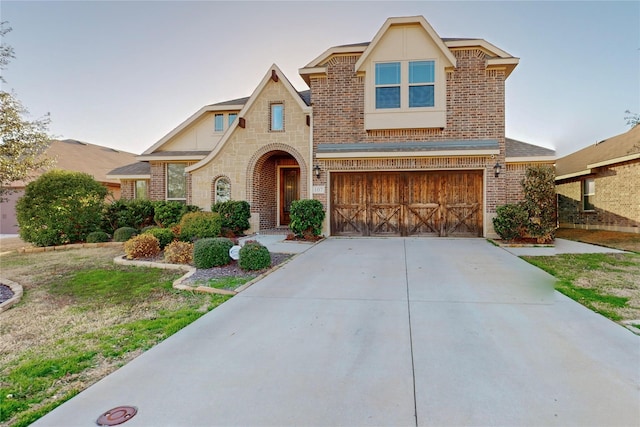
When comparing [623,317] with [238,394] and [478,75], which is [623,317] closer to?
[238,394]

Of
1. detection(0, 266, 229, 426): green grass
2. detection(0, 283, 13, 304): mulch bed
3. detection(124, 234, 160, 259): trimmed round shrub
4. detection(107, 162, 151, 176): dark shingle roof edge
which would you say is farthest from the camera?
detection(107, 162, 151, 176): dark shingle roof edge

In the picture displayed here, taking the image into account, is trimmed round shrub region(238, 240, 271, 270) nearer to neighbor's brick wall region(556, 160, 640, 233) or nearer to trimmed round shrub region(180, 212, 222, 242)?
trimmed round shrub region(180, 212, 222, 242)

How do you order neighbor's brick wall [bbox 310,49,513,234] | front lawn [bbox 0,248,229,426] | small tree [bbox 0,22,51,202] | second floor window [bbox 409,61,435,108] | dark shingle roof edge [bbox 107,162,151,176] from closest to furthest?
front lawn [bbox 0,248,229,426] → small tree [bbox 0,22,51,202] → neighbor's brick wall [bbox 310,49,513,234] → second floor window [bbox 409,61,435,108] → dark shingle roof edge [bbox 107,162,151,176]

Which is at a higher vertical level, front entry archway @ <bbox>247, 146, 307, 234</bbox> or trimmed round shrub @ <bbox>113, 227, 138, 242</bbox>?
front entry archway @ <bbox>247, 146, 307, 234</bbox>

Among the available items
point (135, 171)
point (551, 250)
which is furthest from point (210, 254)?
point (135, 171)

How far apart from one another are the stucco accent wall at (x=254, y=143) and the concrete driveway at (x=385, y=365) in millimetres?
8701

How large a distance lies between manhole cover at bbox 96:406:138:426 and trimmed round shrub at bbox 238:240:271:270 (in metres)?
4.37

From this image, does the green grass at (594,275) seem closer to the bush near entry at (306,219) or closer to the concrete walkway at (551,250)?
the concrete walkway at (551,250)

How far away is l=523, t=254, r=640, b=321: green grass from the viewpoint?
481 cm

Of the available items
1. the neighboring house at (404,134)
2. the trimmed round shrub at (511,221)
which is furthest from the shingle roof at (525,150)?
the trimmed round shrub at (511,221)

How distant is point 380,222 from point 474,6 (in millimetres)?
7752

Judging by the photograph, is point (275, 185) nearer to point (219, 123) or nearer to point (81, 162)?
point (219, 123)

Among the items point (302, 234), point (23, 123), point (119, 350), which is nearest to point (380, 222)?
point (302, 234)

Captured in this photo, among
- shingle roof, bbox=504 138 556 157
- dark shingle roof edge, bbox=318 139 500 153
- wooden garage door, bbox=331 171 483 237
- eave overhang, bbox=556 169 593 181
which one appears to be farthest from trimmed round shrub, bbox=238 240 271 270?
eave overhang, bbox=556 169 593 181
